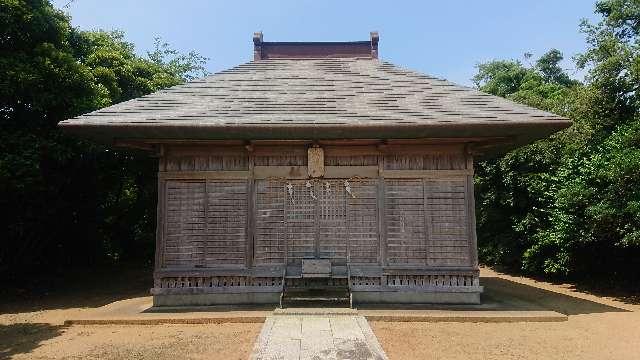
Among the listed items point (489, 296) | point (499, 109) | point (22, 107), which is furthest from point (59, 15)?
point (489, 296)

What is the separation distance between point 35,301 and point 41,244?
16.6 feet

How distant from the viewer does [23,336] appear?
6.98 metres

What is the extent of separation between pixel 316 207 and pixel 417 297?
9.38ft

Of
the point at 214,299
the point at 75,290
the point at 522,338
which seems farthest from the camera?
the point at 75,290

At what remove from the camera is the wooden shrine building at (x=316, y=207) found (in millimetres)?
8539

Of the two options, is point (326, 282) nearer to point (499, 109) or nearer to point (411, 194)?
point (411, 194)

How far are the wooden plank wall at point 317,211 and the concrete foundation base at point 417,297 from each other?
0.58m

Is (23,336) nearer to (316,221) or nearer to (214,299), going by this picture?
(214,299)

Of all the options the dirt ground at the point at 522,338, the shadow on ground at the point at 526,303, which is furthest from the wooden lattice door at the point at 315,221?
the dirt ground at the point at 522,338

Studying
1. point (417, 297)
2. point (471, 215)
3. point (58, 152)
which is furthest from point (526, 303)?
point (58, 152)

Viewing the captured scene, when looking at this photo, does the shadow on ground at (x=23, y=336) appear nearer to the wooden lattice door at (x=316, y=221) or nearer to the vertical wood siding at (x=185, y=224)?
the vertical wood siding at (x=185, y=224)

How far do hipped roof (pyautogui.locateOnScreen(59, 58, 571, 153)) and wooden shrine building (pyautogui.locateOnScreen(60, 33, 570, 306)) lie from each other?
83mm

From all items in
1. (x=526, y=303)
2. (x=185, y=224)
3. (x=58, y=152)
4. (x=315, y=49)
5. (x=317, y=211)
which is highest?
(x=315, y=49)

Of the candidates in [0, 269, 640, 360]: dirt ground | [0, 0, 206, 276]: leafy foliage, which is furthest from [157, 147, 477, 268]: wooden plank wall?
[0, 0, 206, 276]: leafy foliage
